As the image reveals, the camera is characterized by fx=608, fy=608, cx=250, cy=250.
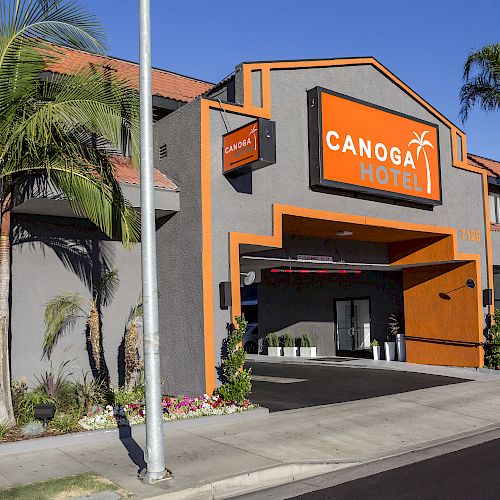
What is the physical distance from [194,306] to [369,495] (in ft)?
21.0

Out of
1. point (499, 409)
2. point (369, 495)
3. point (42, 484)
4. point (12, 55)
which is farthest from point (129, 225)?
point (499, 409)

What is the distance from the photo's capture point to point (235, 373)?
40.9 ft

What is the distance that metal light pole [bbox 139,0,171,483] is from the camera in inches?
313

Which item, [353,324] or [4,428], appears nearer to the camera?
[4,428]

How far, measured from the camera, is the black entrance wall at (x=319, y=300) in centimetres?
2527

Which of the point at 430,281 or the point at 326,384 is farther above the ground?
the point at 430,281

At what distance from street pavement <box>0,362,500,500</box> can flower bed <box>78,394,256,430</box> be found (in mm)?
446

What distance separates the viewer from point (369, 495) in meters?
7.73

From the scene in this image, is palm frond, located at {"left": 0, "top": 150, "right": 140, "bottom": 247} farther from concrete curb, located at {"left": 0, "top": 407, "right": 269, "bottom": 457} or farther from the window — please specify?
the window

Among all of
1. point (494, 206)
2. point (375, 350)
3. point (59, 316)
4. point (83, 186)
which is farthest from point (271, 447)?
point (494, 206)

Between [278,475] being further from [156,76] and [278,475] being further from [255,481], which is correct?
[156,76]

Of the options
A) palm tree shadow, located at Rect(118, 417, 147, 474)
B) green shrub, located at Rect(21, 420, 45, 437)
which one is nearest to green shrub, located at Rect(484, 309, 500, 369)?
palm tree shadow, located at Rect(118, 417, 147, 474)

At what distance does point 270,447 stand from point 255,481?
1.56 meters

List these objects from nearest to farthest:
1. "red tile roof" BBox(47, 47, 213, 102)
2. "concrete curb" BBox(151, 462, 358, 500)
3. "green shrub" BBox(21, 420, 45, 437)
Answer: "concrete curb" BBox(151, 462, 358, 500)
"green shrub" BBox(21, 420, 45, 437)
"red tile roof" BBox(47, 47, 213, 102)
